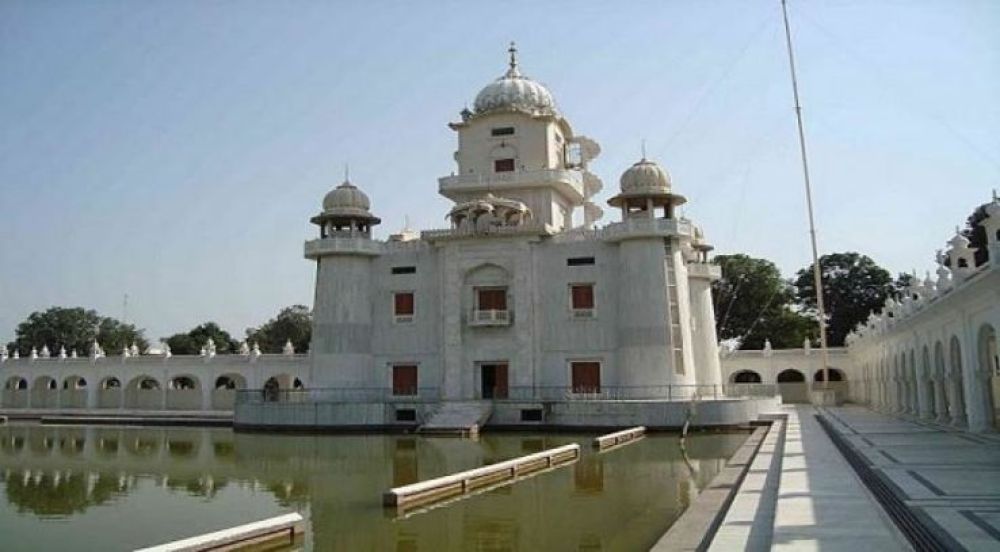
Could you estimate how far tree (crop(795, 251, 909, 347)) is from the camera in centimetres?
5422

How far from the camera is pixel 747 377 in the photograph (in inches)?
1875

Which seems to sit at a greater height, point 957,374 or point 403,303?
point 403,303

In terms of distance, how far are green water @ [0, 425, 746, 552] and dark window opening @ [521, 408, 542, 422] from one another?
3771mm

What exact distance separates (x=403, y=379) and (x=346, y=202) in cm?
760

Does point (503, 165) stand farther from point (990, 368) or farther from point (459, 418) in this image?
point (990, 368)

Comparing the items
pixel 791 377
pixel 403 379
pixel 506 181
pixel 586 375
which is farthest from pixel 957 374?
pixel 791 377

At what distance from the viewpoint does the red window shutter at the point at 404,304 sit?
115ft

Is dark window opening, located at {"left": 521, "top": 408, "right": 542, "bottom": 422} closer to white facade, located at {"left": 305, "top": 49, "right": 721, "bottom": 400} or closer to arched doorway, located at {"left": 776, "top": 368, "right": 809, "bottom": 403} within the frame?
white facade, located at {"left": 305, "top": 49, "right": 721, "bottom": 400}

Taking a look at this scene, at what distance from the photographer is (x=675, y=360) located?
103 ft

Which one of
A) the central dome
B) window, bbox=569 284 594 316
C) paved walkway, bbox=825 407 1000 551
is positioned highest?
the central dome

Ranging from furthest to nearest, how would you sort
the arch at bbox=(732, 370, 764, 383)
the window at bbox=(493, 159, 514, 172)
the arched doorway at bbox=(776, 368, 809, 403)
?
the arch at bbox=(732, 370, 764, 383) → the arched doorway at bbox=(776, 368, 809, 403) → the window at bbox=(493, 159, 514, 172)

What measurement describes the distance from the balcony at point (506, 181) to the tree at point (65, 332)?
4434 cm

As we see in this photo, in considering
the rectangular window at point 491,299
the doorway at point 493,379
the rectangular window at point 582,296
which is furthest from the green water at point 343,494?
the rectangular window at point 491,299

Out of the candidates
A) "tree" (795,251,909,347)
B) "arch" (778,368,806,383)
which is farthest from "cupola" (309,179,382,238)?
"tree" (795,251,909,347)
